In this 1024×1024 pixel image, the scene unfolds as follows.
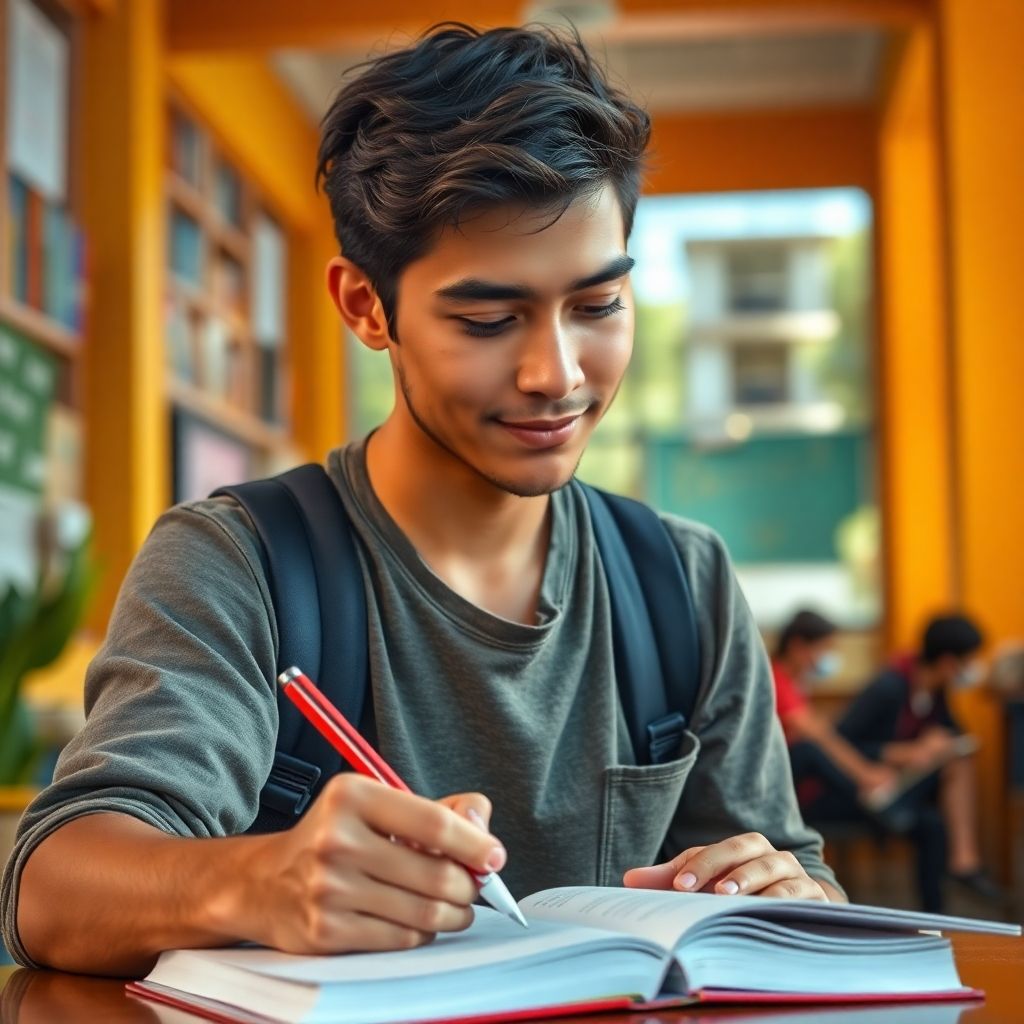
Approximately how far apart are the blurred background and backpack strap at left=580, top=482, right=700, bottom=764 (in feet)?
5.35

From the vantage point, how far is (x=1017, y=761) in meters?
5.70

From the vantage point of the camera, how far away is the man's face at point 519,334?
1201 millimetres

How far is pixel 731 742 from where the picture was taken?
1342mm

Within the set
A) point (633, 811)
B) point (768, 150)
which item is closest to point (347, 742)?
point (633, 811)

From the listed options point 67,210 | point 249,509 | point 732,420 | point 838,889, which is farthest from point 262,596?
point 732,420

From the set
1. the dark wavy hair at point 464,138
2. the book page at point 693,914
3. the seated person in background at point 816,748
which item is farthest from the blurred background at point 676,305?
the book page at point 693,914

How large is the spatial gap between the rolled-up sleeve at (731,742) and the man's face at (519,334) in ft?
0.68

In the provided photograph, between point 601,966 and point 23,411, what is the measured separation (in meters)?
4.29

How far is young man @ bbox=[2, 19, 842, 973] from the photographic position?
102cm

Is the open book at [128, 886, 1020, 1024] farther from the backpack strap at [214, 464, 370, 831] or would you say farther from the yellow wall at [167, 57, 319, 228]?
the yellow wall at [167, 57, 319, 228]

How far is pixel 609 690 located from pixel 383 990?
0.60m

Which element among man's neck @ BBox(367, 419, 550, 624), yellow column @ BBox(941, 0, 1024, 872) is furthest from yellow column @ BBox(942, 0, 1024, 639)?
man's neck @ BBox(367, 419, 550, 624)

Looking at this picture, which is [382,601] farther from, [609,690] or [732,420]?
[732,420]

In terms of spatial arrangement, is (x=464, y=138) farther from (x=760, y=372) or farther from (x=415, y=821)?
(x=760, y=372)
